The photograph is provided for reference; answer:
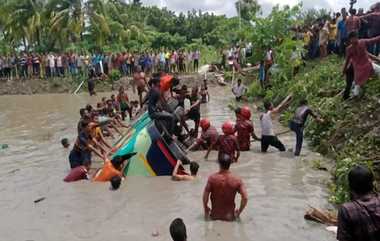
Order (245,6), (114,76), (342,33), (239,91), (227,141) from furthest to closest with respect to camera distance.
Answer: (245,6) → (114,76) → (239,91) → (342,33) → (227,141)

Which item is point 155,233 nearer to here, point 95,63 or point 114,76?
point 114,76

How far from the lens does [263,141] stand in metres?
12.2

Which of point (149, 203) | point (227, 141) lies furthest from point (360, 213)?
point (227, 141)

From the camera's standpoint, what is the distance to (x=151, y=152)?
1053cm

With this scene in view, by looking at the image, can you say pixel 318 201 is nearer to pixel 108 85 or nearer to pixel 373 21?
pixel 373 21

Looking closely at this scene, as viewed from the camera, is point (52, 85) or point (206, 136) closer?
point (206, 136)

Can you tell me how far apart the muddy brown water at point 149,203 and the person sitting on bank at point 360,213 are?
2.98 meters

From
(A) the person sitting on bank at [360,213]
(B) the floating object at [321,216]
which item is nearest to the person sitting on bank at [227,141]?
(B) the floating object at [321,216]

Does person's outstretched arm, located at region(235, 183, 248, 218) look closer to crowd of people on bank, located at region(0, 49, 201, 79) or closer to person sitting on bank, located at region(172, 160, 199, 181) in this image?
person sitting on bank, located at region(172, 160, 199, 181)

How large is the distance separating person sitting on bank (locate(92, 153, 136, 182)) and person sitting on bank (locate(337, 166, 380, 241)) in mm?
6775

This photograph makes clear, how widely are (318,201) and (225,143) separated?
104 inches

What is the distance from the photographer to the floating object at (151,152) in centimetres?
1052

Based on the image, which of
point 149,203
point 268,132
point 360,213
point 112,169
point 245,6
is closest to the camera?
point 360,213

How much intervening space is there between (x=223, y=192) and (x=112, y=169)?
158 inches
